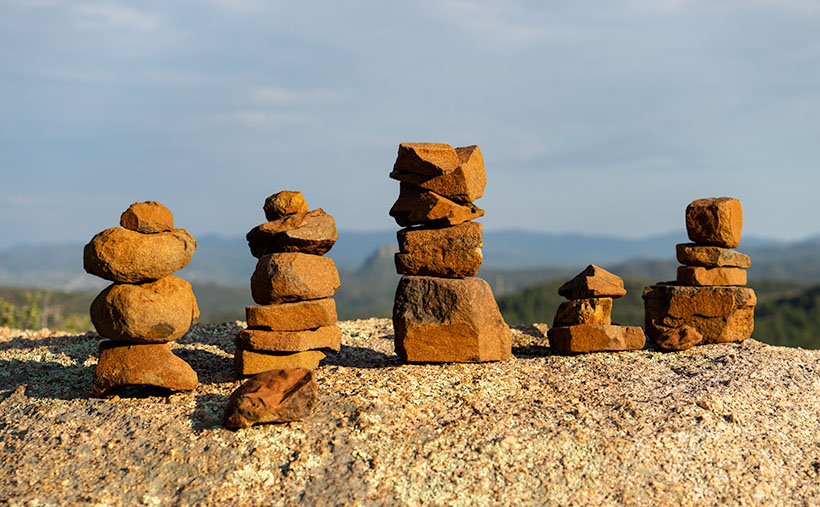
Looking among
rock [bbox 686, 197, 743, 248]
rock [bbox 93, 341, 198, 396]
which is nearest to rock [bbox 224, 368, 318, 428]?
rock [bbox 93, 341, 198, 396]

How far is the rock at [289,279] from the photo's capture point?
31.8 feet

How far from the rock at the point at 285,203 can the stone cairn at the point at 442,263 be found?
1541 millimetres

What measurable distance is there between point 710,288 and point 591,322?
2.39 m

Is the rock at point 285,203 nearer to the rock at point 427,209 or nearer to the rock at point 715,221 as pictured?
the rock at point 427,209

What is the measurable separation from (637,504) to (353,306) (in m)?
122

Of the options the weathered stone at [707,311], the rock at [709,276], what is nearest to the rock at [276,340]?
the weathered stone at [707,311]

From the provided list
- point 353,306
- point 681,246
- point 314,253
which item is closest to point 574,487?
point 314,253

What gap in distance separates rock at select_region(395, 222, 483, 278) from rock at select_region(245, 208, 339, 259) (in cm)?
117

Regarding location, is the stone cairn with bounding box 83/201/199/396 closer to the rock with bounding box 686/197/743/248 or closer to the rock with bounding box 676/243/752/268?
the rock with bounding box 676/243/752/268

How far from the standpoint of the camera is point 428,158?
10242 millimetres

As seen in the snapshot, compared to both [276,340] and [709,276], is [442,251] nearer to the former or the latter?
[276,340]

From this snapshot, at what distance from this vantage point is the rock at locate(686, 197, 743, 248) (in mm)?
11875

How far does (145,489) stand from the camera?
677cm

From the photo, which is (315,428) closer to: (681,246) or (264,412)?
(264,412)
